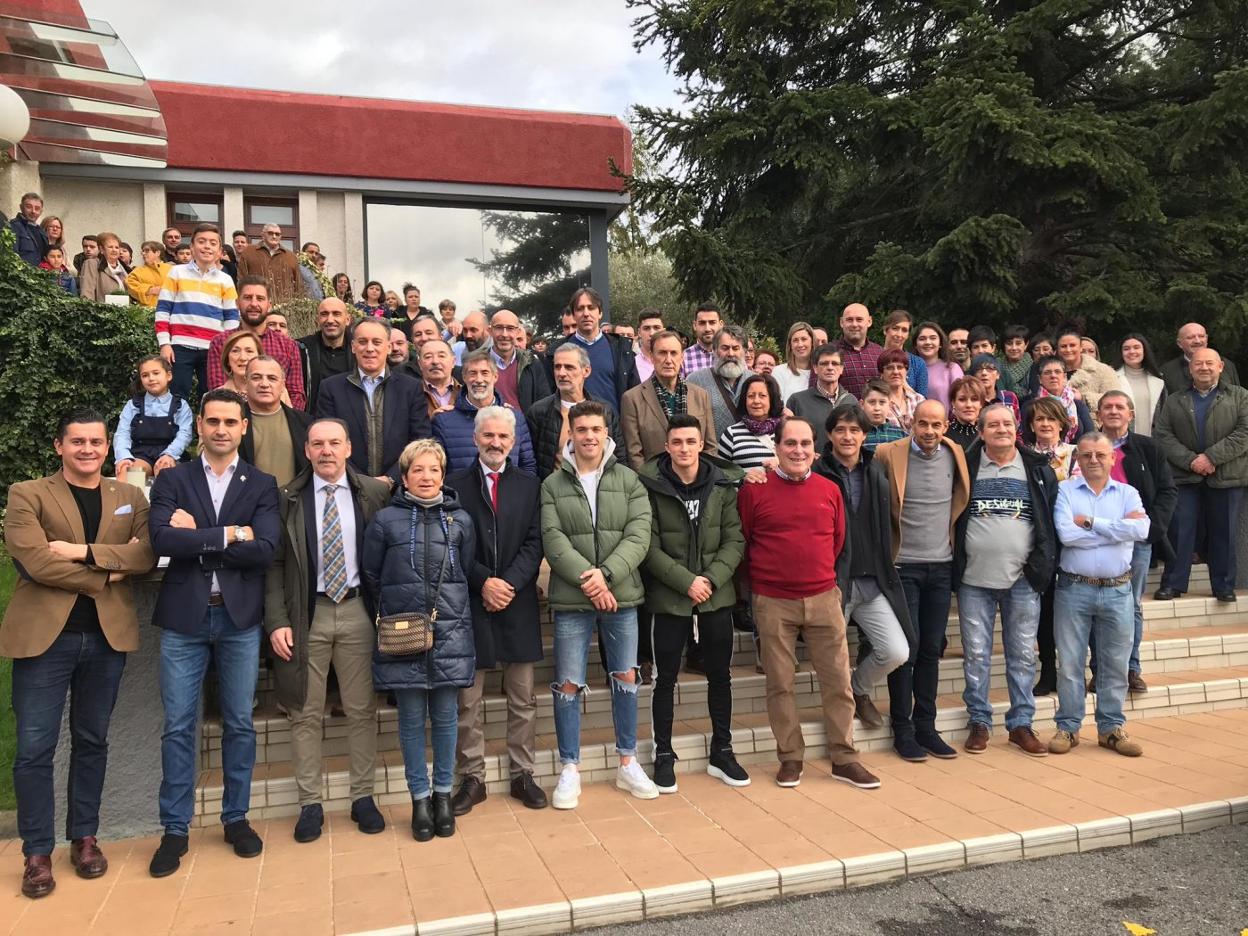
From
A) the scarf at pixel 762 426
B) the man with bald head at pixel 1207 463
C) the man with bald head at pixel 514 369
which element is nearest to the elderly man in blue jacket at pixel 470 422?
the man with bald head at pixel 514 369

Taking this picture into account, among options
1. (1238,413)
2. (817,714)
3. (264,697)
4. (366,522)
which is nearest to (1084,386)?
(1238,413)

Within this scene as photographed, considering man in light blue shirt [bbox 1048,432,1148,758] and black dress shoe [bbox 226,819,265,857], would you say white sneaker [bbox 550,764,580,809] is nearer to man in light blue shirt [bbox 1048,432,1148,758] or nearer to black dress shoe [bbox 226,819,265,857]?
black dress shoe [bbox 226,819,265,857]

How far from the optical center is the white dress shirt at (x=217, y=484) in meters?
4.31

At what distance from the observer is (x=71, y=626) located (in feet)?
13.5

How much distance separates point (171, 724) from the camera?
427 centimetres

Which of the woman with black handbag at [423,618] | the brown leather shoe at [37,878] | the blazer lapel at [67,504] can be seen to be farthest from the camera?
the woman with black handbag at [423,618]

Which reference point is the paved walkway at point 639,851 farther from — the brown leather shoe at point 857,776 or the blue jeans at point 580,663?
the blue jeans at point 580,663

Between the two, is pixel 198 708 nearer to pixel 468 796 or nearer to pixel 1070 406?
pixel 468 796

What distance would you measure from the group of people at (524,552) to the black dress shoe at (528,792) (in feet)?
0.05

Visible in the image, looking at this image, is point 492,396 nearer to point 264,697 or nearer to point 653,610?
point 653,610

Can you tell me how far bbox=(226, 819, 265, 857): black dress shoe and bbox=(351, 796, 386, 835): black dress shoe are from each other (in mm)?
454

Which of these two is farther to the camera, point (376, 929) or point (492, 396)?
point (492, 396)

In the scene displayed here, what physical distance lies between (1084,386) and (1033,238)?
14.3ft

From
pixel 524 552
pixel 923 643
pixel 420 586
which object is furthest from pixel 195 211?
pixel 923 643
